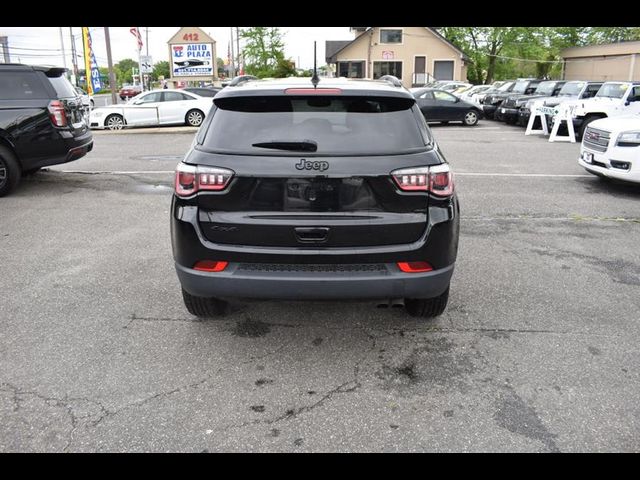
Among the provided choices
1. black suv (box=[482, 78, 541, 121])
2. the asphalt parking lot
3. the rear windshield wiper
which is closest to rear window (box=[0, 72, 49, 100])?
the asphalt parking lot

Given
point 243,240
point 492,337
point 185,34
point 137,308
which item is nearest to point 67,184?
point 137,308

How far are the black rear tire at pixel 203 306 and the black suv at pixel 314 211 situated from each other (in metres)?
0.49

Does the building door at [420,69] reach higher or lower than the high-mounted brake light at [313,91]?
higher

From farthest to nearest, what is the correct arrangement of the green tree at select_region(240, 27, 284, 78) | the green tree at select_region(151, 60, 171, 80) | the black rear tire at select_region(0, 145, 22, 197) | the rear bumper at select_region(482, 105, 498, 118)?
the green tree at select_region(151, 60, 171, 80) → the green tree at select_region(240, 27, 284, 78) → the rear bumper at select_region(482, 105, 498, 118) → the black rear tire at select_region(0, 145, 22, 197)

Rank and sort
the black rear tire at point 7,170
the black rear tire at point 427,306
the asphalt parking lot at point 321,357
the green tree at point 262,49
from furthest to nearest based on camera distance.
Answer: the green tree at point 262,49
the black rear tire at point 7,170
the black rear tire at point 427,306
the asphalt parking lot at point 321,357

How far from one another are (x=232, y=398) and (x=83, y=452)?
2.67ft

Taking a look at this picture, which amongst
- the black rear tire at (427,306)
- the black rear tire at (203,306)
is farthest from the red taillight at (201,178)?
the black rear tire at (427,306)

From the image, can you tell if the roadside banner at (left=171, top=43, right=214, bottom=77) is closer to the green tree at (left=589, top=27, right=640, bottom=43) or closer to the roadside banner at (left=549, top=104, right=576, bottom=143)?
the roadside banner at (left=549, top=104, right=576, bottom=143)

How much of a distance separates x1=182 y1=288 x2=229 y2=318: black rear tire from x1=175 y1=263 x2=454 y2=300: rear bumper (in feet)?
1.88

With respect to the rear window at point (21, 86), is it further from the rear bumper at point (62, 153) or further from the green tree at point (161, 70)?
the green tree at point (161, 70)

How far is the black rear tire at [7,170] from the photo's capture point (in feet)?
27.5

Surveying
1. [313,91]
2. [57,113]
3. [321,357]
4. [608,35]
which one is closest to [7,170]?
[57,113]

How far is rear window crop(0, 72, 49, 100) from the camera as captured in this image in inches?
333
